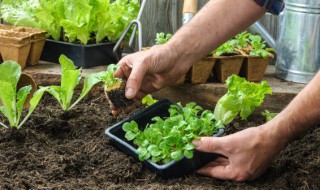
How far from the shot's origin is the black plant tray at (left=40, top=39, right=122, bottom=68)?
3.00m

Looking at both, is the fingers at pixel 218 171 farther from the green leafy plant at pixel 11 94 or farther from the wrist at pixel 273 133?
the green leafy plant at pixel 11 94

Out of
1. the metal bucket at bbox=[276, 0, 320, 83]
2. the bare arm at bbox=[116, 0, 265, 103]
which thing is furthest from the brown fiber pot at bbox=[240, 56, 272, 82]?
the bare arm at bbox=[116, 0, 265, 103]

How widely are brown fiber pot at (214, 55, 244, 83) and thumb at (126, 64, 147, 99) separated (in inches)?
26.2

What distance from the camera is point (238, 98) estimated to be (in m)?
2.39

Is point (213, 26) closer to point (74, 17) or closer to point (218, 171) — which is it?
point (218, 171)

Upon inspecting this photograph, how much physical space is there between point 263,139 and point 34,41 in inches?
56.9

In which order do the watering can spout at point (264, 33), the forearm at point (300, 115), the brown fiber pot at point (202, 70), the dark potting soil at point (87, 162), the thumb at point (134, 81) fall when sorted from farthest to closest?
the watering can spout at point (264, 33), the brown fiber pot at point (202, 70), the thumb at point (134, 81), the dark potting soil at point (87, 162), the forearm at point (300, 115)

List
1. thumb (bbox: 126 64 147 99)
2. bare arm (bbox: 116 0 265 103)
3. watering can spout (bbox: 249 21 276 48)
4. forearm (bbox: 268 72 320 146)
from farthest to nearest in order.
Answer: watering can spout (bbox: 249 21 276 48), bare arm (bbox: 116 0 265 103), thumb (bbox: 126 64 147 99), forearm (bbox: 268 72 320 146)

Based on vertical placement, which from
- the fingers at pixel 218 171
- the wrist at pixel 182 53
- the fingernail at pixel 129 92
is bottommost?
the fingers at pixel 218 171

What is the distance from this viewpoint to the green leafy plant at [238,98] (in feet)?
7.86

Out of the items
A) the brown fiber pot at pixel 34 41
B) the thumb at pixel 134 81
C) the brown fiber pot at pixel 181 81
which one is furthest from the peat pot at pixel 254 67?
the brown fiber pot at pixel 34 41

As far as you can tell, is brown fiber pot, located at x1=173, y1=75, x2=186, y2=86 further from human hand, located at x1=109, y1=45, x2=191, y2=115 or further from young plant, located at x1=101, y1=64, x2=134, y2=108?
young plant, located at x1=101, y1=64, x2=134, y2=108

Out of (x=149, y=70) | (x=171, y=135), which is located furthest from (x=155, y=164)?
(x=149, y=70)

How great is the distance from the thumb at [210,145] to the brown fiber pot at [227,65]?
861 millimetres
